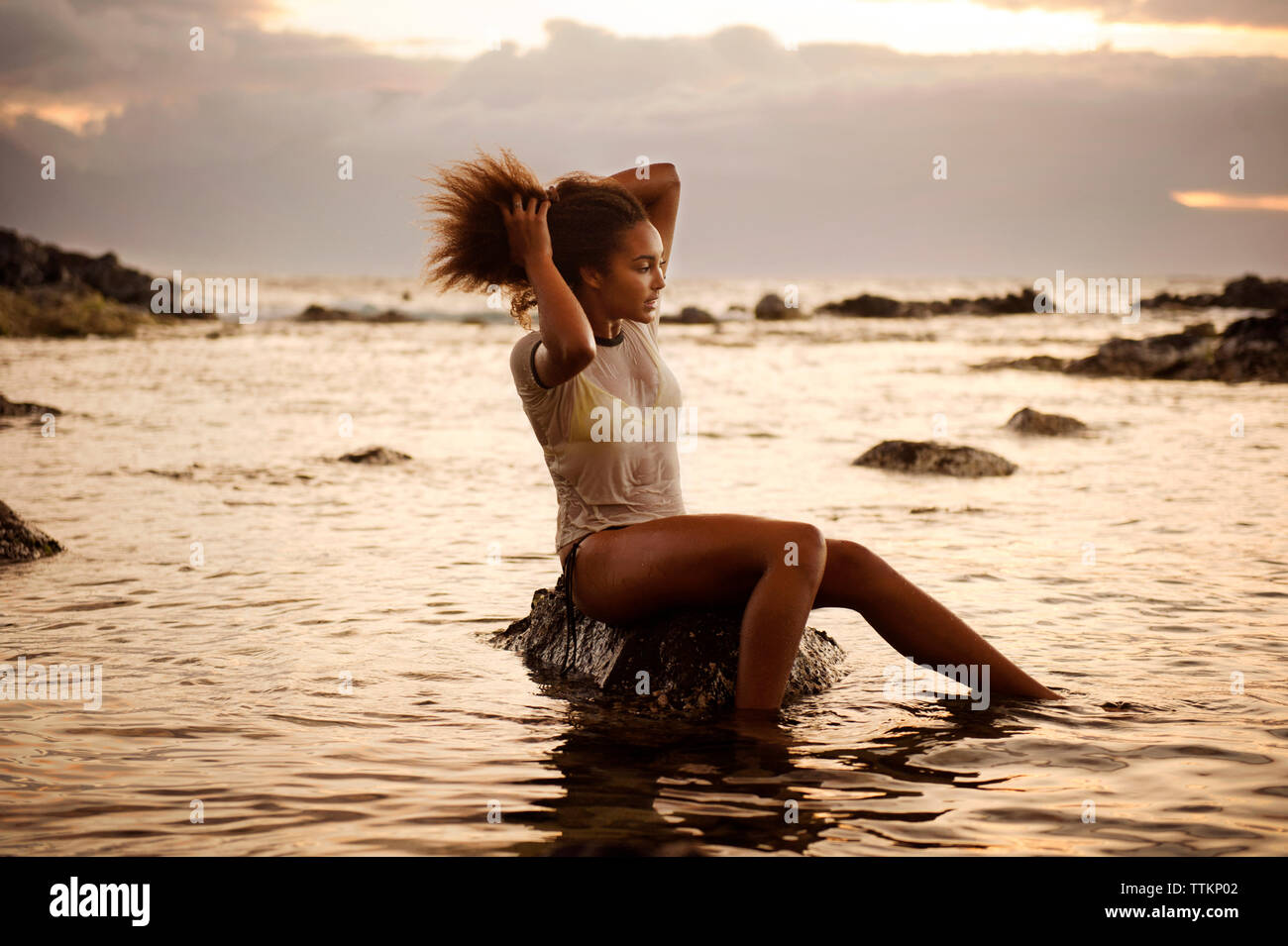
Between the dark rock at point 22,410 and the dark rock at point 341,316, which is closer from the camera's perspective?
the dark rock at point 22,410

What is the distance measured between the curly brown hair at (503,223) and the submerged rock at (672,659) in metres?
1.50

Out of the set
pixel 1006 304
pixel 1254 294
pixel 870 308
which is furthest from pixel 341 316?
pixel 1254 294

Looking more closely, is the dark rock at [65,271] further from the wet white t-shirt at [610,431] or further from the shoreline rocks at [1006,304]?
the wet white t-shirt at [610,431]

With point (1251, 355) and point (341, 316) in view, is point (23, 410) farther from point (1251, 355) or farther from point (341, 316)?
point (341, 316)

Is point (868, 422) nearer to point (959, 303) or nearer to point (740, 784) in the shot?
point (740, 784)

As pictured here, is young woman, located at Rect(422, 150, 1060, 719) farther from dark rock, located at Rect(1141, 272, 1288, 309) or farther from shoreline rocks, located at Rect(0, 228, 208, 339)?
dark rock, located at Rect(1141, 272, 1288, 309)

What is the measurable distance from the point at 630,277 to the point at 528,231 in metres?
0.49

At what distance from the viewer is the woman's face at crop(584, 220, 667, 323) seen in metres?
4.64

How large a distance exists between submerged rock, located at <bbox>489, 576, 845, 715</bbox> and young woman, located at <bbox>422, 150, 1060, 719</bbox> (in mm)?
266

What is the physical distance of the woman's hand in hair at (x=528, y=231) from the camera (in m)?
4.29

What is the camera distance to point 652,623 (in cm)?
520

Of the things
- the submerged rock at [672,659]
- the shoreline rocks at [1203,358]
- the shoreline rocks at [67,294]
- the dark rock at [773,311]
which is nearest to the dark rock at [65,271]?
the shoreline rocks at [67,294]

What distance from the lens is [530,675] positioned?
5555 millimetres

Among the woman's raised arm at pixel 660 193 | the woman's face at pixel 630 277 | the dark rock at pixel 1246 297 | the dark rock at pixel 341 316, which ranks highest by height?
the dark rock at pixel 1246 297
